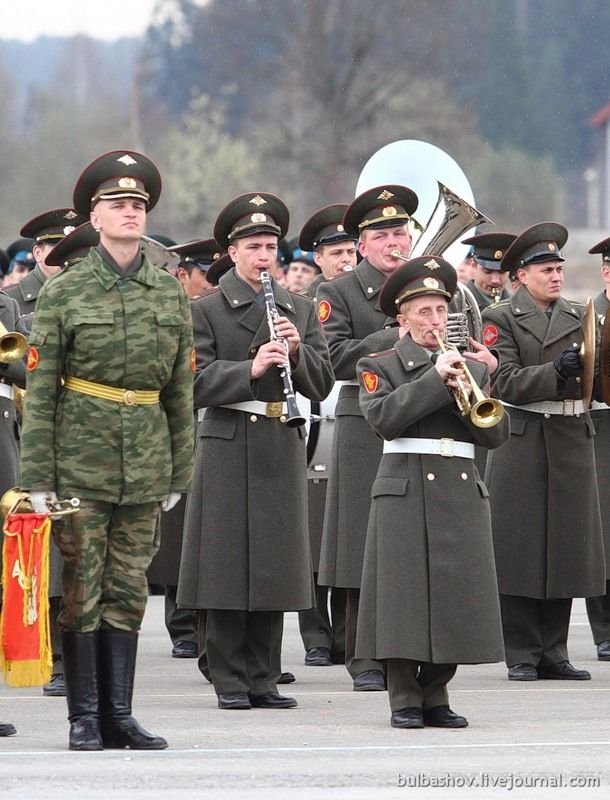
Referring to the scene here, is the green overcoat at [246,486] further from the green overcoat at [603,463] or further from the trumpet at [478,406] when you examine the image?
the green overcoat at [603,463]

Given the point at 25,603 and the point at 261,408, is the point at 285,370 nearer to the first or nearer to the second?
the point at 261,408

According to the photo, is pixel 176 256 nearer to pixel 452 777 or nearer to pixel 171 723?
pixel 171 723

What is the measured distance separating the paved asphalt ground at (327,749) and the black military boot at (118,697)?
0.09 m

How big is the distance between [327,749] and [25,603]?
4.18 ft

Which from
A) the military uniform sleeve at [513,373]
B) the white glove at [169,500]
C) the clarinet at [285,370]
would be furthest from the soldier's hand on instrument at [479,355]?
the white glove at [169,500]

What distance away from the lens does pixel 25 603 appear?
8102 millimetres

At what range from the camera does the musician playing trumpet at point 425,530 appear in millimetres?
8734

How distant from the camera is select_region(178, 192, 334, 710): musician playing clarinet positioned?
31.3ft

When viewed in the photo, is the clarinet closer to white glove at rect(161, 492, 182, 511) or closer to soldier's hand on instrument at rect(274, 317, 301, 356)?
soldier's hand on instrument at rect(274, 317, 301, 356)

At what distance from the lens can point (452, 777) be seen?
24.7 ft

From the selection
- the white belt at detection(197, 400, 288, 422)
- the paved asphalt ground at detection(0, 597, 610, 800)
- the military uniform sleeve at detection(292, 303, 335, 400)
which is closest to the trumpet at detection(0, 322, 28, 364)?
the white belt at detection(197, 400, 288, 422)

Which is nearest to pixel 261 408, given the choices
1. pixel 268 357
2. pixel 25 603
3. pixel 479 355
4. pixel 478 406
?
pixel 268 357

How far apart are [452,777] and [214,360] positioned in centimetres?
267

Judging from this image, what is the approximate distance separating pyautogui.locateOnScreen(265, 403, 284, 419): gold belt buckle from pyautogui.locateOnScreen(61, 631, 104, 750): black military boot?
1771 mm
